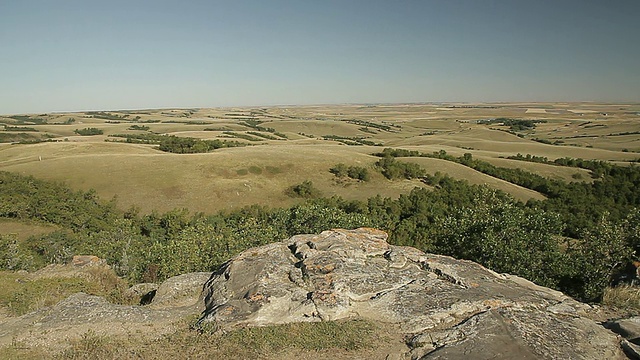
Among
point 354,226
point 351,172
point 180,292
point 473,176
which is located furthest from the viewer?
point 473,176

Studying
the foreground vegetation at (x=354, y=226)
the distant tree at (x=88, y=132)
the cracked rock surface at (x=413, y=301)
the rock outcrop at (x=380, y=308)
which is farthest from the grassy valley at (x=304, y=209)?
the distant tree at (x=88, y=132)

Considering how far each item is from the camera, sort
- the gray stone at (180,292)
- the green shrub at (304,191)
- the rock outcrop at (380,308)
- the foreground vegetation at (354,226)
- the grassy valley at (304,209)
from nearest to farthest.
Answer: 1. the rock outcrop at (380,308)
2. the gray stone at (180,292)
3. the foreground vegetation at (354,226)
4. the grassy valley at (304,209)
5. the green shrub at (304,191)

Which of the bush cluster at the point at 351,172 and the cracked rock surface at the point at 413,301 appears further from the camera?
the bush cluster at the point at 351,172

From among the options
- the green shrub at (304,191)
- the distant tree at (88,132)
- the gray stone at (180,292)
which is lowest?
the green shrub at (304,191)

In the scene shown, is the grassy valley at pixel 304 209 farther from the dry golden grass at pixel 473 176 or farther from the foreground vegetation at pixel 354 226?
the dry golden grass at pixel 473 176

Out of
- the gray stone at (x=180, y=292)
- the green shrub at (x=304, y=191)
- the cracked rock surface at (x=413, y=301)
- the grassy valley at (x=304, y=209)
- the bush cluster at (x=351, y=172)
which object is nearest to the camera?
the cracked rock surface at (x=413, y=301)

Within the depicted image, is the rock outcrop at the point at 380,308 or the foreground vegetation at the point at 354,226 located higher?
the rock outcrop at the point at 380,308

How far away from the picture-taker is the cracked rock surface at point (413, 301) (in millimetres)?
11219

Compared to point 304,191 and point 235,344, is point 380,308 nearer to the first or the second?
point 235,344

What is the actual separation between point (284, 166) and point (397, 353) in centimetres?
5335

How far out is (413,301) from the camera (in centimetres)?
1379

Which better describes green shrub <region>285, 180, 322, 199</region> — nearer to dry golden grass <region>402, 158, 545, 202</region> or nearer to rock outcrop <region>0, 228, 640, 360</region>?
dry golden grass <region>402, 158, 545, 202</region>

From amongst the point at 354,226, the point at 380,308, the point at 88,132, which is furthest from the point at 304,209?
the point at 88,132

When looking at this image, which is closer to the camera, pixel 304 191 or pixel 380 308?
pixel 380 308
